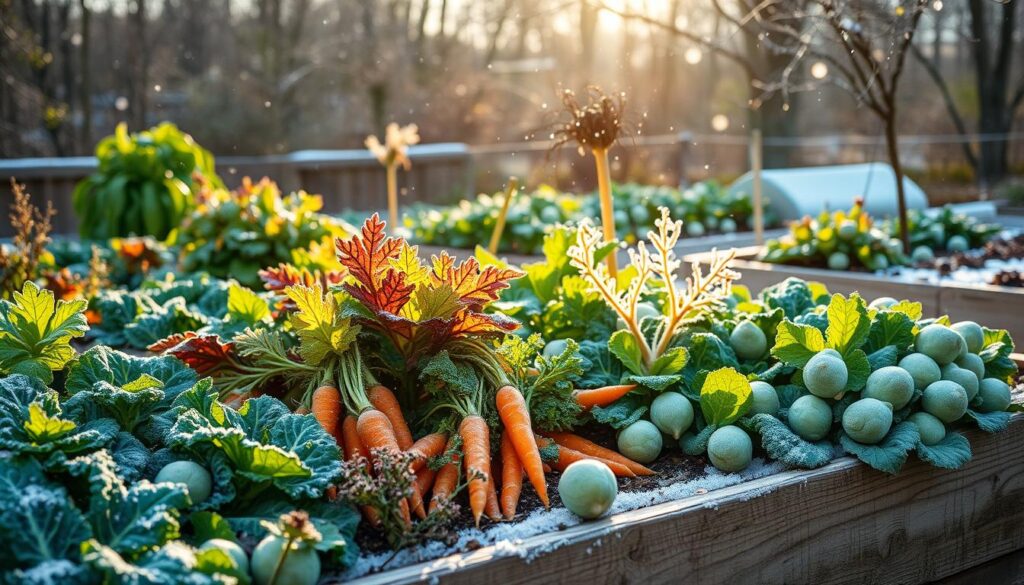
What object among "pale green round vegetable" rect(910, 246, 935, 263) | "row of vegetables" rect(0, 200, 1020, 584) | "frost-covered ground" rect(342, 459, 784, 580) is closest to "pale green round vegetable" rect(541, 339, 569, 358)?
"row of vegetables" rect(0, 200, 1020, 584)

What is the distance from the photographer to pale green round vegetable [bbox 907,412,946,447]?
2.10 m

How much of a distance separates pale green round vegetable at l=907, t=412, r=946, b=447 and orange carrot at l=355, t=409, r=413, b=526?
1187 mm

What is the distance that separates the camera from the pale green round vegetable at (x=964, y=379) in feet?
7.34

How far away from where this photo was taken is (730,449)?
2033 millimetres

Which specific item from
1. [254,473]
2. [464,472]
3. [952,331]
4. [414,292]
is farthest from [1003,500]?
[254,473]

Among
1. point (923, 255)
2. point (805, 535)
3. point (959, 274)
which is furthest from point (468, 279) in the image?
point (923, 255)

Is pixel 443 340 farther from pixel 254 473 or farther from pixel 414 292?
pixel 254 473

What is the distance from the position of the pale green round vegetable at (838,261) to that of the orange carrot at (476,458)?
3238 millimetres

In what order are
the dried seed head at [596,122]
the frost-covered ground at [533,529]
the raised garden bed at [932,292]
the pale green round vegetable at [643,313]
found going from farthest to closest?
the raised garden bed at [932,292], the dried seed head at [596,122], the pale green round vegetable at [643,313], the frost-covered ground at [533,529]

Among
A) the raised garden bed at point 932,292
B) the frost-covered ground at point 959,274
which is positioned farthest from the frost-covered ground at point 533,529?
the frost-covered ground at point 959,274

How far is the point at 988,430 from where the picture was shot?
2.17m

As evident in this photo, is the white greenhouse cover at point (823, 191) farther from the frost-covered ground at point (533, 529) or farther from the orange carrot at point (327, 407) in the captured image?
the orange carrot at point (327, 407)

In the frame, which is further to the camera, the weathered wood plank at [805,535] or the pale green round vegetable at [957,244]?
the pale green round vegetable at [957,244]

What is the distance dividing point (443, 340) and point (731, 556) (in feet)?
2.53
